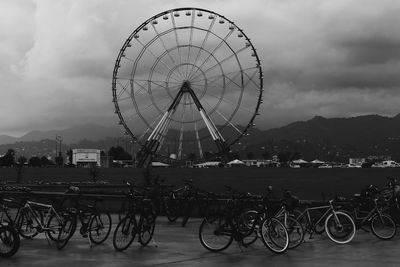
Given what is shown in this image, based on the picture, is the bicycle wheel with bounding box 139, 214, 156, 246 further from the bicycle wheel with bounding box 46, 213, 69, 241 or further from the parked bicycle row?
the bicycle wheel with bounding box 46, 213, 69, 241

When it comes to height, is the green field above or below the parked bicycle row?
above

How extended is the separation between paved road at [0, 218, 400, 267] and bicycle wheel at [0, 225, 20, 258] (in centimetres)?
19

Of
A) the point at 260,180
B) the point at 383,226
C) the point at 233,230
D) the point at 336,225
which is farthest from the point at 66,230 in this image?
the point at 260,180

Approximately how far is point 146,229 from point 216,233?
1792mm

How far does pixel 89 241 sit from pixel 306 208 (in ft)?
19.0

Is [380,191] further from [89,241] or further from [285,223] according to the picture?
[89,241]

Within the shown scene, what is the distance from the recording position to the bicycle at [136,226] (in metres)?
14.6

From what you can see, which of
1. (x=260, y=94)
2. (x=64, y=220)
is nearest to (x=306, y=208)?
(x=64, y=220)

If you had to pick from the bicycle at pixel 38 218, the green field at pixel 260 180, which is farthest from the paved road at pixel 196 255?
the green field at pixel 260 180

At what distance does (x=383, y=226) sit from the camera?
16547 mm

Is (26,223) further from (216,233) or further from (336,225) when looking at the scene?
(336,225)

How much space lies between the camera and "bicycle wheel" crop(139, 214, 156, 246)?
49.3ft

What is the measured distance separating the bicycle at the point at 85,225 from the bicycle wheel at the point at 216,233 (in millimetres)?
2713

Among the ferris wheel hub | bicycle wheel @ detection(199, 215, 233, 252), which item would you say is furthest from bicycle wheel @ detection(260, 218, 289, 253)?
the ferris wheel hub
